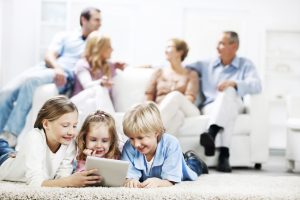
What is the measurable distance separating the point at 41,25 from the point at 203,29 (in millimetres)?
1829

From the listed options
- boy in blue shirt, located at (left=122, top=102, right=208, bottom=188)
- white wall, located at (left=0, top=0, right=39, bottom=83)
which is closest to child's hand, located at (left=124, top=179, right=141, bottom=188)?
boy in blue shirt, located at (left=122, top=102, right=208, bottom=188)

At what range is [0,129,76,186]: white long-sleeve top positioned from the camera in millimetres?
2059

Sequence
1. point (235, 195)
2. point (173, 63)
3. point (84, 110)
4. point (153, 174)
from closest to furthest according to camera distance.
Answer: point (235, 195)
point (153, 174)
point (84, 110)
point (173, 63)

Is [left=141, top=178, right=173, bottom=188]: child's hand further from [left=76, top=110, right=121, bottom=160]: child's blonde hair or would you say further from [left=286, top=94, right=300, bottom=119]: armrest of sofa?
[left=286, top=94, right=300, bottom=119]: armrest of sofa

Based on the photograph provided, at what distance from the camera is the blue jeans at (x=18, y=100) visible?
336cm

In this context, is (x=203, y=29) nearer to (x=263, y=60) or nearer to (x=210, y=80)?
(x=263, y=60)

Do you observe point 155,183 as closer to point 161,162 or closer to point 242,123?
point 161,162

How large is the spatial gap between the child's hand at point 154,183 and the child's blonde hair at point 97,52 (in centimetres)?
158

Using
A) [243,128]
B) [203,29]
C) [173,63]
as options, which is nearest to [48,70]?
[173,63]

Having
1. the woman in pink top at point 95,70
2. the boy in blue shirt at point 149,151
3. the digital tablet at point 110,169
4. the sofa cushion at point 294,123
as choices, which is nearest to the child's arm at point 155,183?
the boy in blue shirt at point 149,151

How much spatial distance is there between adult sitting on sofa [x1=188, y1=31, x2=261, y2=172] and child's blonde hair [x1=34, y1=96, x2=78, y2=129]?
4.53 feet

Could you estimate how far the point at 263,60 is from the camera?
18.4ft

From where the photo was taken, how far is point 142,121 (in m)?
2.19

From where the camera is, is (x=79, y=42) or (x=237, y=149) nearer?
(x=237, y=149)
